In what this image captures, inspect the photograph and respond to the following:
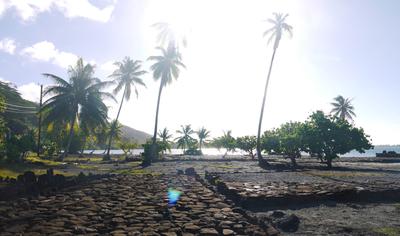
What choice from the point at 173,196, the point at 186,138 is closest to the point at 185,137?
the point at 186,138

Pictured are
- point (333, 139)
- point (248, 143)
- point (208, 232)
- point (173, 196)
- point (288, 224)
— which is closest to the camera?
point (208, 232)

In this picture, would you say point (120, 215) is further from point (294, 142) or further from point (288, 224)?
point (294, 142)

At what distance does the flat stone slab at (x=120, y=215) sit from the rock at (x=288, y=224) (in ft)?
2.55

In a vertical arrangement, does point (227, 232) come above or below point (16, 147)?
below

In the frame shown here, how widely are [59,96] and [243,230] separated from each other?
34.8m

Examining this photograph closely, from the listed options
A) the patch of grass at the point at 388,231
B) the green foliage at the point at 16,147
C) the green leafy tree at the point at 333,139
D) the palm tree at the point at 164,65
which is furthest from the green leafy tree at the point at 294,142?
the patch of grass at the point at 388,231

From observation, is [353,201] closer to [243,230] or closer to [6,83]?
[243,230]

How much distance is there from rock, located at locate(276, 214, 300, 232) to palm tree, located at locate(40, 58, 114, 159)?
3407cm

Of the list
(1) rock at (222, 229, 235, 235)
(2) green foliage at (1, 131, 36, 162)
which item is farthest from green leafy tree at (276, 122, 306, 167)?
(1) rock at (222, 229, 235, 235)

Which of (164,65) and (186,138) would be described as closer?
(164,65)

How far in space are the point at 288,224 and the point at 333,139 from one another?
2819 cm

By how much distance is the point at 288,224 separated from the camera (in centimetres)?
912

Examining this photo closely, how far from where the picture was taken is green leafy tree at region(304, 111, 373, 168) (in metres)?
34.7

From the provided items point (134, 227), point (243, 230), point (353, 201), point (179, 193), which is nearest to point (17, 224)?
Answer: point (134, 227)
